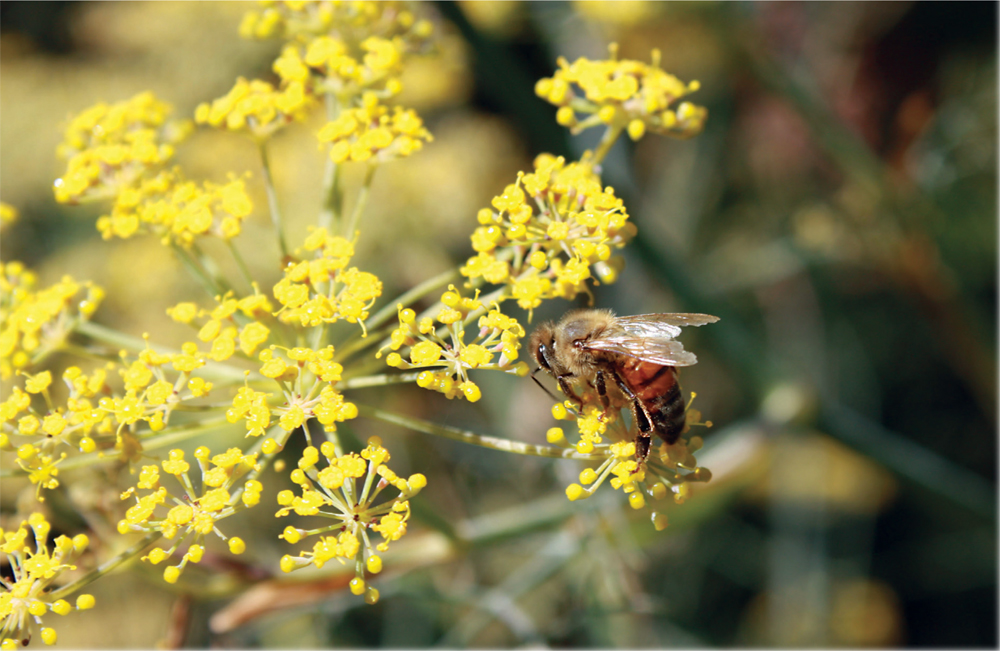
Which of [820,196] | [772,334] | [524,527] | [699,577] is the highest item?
[820,196]

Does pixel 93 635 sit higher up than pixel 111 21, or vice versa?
pixel 111 21

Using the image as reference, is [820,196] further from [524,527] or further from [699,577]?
[524,527]

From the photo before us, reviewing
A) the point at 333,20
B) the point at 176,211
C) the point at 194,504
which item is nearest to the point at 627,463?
Result: the point at 194,504

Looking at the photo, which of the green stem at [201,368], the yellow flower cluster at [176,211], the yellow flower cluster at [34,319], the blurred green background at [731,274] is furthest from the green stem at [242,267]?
the blurred green background at [731,274]

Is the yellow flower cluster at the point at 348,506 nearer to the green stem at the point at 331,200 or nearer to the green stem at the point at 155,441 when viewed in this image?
the green stem at the point at 155,441

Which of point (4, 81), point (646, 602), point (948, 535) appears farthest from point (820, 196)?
point (4, 81)
